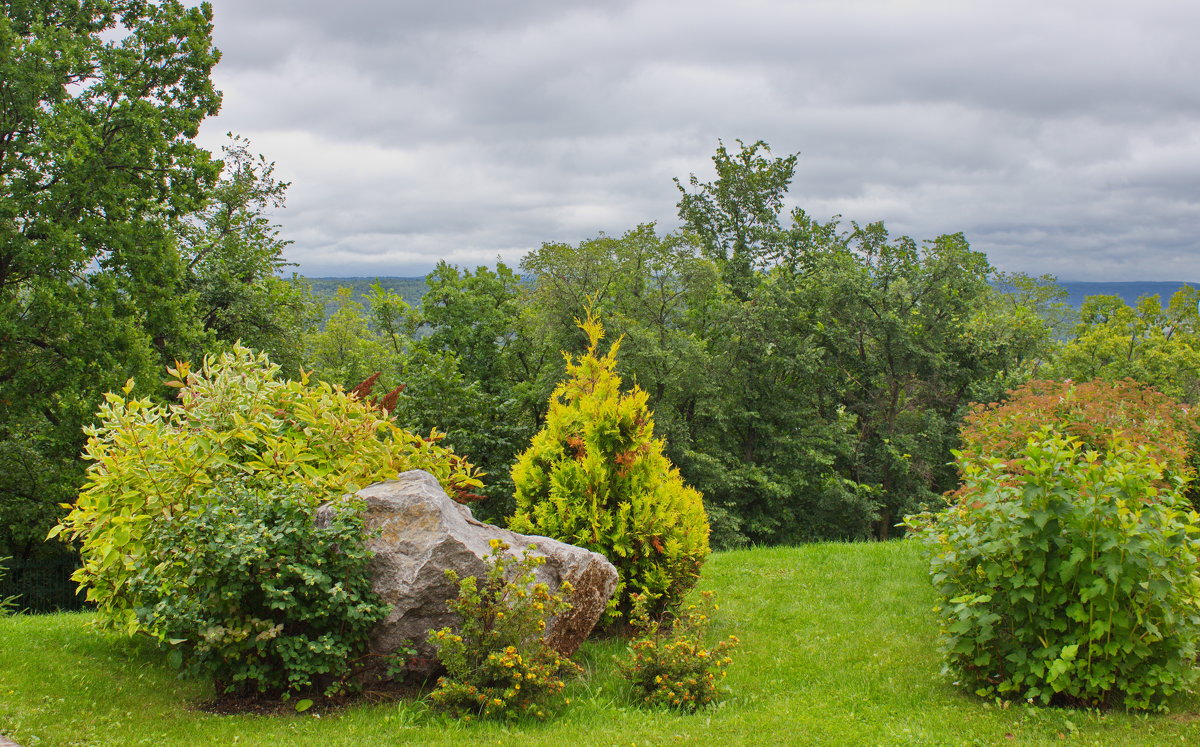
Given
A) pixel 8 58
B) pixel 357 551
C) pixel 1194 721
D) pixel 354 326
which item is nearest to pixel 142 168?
pixel 8 58

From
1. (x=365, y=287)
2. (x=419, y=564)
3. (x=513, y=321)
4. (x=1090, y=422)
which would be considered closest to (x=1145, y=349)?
(x=513, y=321)

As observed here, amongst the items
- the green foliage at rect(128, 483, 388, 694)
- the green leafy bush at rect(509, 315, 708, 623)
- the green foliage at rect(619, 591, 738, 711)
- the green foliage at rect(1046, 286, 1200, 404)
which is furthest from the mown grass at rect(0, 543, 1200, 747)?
the green foliage at rect(1046, 286, 1200, 404)

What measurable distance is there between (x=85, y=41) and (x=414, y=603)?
1563 cm

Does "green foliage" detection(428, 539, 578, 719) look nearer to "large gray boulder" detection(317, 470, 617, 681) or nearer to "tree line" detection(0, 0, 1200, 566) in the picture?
"large gray boulder" detection(317, 470, 617, 681)

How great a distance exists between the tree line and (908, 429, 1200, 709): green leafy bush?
7561 millimetres

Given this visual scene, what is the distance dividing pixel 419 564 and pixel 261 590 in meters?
1.03

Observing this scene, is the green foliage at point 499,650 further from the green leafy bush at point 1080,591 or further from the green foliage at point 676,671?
the green leafy bush at point 1080,591

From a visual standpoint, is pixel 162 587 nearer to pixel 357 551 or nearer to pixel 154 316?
pixel 357 551

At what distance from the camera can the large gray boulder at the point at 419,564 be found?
17.7ft

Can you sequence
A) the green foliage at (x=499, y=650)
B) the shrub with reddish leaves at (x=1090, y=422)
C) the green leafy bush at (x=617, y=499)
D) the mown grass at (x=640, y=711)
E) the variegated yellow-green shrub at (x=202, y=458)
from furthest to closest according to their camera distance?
the shrub with reddish leaves at (x=1090, y=422) → the green leafy bush at (x=617, y=499) → the variegated yellow-green shrub at (x=202, y=458) → the green foliage at (x=499, y=650) → the mown grass at (x=640, y=711)

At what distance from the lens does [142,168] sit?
1531cm

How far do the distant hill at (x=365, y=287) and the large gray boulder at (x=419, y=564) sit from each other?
70.7 ft

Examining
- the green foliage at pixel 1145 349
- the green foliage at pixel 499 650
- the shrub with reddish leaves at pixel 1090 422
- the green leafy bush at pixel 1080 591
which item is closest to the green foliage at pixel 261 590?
the green foliage at pixel 499 650

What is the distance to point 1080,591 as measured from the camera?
492 cm
